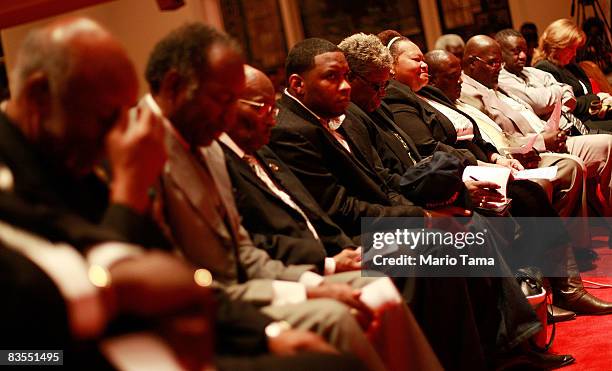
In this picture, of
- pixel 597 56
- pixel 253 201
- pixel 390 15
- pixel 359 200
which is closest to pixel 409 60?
pixel 359 200

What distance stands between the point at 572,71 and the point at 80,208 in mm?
5927

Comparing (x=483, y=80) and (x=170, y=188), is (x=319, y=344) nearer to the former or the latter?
(x=170, y=188)

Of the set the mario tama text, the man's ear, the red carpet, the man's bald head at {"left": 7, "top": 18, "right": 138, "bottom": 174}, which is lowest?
the red carpet

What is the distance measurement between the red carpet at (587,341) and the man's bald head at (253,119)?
150cm

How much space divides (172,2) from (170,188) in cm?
190

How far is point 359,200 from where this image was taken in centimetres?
315

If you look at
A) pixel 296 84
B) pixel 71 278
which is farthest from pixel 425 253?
pixel 71 278

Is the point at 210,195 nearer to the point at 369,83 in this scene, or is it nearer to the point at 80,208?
the point at 80,208

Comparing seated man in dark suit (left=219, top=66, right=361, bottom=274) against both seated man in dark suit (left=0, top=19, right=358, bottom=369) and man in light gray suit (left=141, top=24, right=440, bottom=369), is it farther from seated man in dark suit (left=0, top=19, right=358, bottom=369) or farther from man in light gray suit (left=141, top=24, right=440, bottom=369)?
seated man in dark suit (left=0, top=19, right=358, bottom=369)

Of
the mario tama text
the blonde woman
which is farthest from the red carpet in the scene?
the blonde woman

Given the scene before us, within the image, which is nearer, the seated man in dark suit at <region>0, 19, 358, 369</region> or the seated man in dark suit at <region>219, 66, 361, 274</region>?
the seated man in dark suit at <region>0, 19, 358, 369</region>

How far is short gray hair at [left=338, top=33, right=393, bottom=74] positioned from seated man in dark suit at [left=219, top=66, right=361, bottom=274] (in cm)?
99

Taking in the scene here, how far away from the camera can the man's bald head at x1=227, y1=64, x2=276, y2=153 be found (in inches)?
104

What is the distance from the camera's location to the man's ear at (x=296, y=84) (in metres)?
3.29
